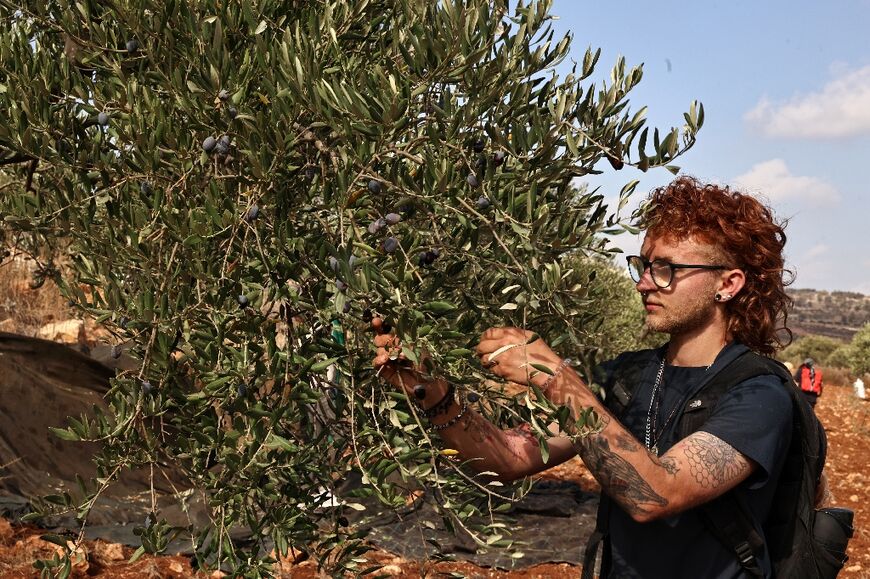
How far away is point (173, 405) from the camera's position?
2.81m

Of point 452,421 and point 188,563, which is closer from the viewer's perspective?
point 452,421

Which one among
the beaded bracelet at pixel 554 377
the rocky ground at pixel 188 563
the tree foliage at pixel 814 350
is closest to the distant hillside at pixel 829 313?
the tree foliage at pixel 814 350

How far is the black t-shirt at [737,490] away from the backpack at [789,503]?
5cm

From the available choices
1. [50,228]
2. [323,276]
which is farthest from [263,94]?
[50,228]

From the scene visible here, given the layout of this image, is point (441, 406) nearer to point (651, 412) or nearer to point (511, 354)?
point (511, 354)

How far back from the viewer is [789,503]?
3211 millimetres

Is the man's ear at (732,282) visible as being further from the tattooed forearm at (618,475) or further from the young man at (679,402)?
the tattooed forearm at (618,475)

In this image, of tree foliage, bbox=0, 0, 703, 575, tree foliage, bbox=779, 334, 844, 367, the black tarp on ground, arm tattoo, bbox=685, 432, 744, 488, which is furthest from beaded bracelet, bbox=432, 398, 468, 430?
tree foliage, bbox=779, 334, 844, 367

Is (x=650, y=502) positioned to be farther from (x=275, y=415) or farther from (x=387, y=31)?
(x=387, y=31)

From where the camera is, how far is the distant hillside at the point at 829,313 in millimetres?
76812

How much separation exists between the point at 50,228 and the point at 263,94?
3.28 ft

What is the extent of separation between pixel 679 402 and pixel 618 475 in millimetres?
628

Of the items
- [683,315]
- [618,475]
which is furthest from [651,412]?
[618,475]

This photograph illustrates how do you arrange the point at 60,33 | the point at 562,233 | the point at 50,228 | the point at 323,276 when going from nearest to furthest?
the point at 323,276 → the point at 562,233 → the point at 50,228 → the point at 60,33
